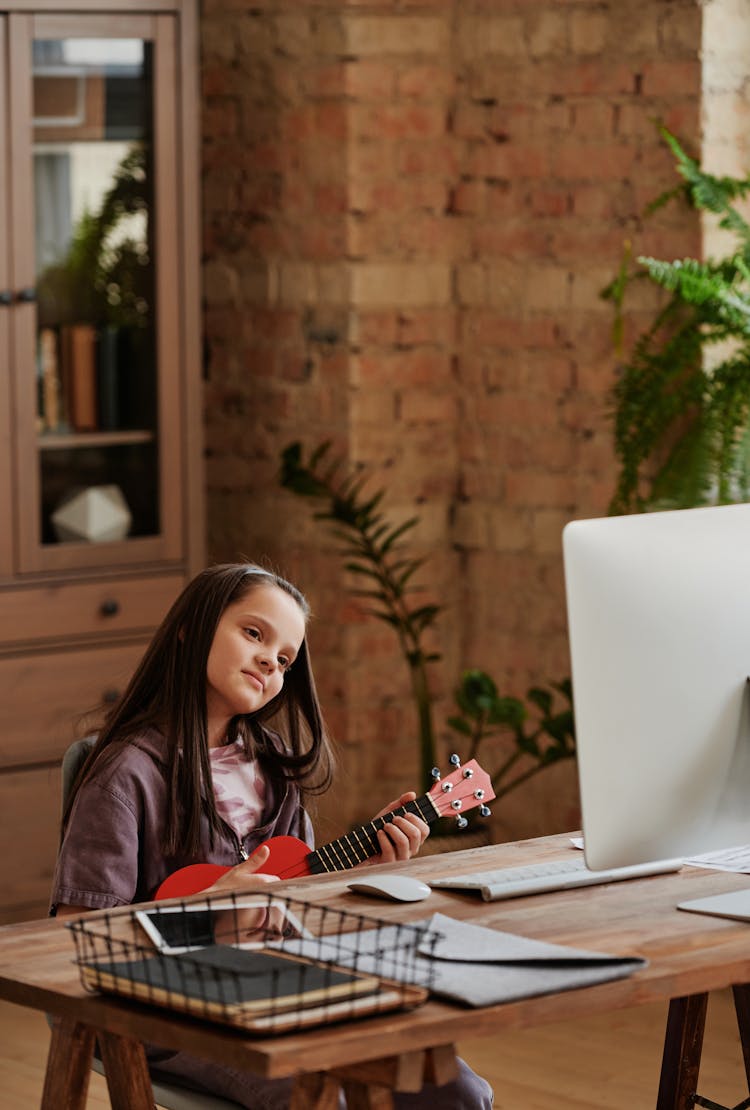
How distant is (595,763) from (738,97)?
2.25m

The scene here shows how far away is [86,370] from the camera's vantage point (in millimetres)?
3969

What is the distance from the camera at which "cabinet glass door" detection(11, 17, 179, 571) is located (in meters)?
3.84

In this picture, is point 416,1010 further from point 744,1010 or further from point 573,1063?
point 573,1063

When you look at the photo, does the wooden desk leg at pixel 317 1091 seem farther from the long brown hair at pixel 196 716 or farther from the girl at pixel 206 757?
the long brown hair at pixel 196 716

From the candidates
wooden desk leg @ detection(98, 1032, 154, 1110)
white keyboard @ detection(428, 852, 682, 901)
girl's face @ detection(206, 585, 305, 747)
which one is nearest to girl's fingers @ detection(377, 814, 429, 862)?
white keyboard @ detection(428, 852, 682, 901)

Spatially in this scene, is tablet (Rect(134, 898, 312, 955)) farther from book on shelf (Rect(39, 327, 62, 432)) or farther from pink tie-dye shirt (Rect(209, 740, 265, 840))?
book on shelf (Rect(39, 327, 62, 432))

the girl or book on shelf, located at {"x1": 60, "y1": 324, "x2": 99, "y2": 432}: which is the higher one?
book on shelf, located at {"x1": 60, "y1": 324, "x2": 99, "y2": 432}

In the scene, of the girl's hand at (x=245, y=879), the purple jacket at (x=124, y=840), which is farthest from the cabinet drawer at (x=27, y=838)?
the girl's hand at (x=245, y=879)

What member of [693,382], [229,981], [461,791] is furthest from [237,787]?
[693,382]

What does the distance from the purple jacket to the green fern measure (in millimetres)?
1470

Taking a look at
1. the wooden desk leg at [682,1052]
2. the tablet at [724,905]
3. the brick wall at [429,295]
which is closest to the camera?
the tablet at [724,905]

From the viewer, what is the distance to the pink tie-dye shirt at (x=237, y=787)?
2391 mm

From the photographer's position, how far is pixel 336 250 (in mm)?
→ 4102

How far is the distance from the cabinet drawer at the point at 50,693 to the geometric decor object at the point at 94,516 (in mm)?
228
